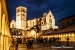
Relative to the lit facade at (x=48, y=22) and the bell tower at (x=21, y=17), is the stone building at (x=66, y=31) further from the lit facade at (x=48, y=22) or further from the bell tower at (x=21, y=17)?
the bell tower at (x=21, y=17)

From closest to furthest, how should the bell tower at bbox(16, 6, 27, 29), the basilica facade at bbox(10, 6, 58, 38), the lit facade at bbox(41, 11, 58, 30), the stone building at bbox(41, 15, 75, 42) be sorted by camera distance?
the stone building at bbox(41, 15, 75, 42) < the lit facade at bbox(41, 11, 58, 30) < the basilica facade at bbox(10, 6, 58, 38) < the bell tower at bbox(16, 6, 27, 29)

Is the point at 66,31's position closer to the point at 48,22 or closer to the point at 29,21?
the point at 48,22

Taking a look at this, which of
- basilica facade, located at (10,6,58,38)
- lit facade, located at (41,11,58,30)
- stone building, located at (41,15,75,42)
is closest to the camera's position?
stone building, located at (41,15,75,42)

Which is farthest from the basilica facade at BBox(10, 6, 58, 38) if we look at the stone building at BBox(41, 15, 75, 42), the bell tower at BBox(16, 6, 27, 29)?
the stone building at BBox(41, 15, 75, 42)

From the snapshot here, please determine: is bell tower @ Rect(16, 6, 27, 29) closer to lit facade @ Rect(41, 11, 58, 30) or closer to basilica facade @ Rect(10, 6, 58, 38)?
basilica facade @ Rect(10, 6, 58, 38)

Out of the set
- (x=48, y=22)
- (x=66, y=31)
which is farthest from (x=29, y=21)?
(x=66, y=31)

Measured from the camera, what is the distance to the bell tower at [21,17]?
501 feet

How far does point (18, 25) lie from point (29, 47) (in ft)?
443

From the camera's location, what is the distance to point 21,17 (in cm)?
15388

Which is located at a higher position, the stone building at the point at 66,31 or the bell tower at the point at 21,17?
the bell tower at the point at 21,17

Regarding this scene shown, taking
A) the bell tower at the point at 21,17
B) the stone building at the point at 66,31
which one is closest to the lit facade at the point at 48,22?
the bell tower at the point at 21,17

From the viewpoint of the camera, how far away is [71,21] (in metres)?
66.1

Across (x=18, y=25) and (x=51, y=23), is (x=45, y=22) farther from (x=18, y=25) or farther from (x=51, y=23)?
(x=18, y=25)

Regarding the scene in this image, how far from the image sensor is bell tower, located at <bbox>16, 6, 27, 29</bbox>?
153 metres
